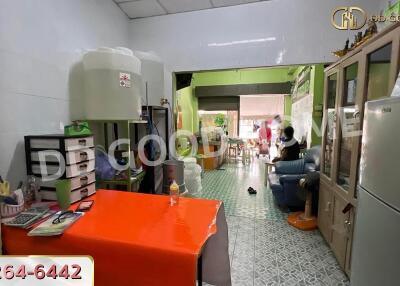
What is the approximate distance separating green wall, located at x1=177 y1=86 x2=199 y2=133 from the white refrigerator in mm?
4747

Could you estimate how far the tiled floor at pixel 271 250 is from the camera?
1795 mm

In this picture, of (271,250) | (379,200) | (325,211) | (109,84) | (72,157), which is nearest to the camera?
(379,200)

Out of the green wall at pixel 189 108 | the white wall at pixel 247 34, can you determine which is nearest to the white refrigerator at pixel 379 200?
the white wall at pixel 247 34

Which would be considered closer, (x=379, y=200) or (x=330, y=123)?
(x=379, y=200)

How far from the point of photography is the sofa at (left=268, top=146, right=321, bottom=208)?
2.92 meters

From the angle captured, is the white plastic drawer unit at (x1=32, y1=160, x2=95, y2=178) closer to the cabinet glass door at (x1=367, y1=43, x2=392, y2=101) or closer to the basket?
the basket

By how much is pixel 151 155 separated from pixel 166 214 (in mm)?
1691

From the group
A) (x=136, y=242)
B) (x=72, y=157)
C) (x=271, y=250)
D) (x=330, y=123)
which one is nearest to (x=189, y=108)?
(x=330, y=123)

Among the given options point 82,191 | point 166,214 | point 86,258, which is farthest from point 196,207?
point 82,191

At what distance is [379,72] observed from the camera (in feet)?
5.11

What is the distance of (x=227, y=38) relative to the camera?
2945 millimetres

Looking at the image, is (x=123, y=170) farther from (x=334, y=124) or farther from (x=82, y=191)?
(x=334, y=124)

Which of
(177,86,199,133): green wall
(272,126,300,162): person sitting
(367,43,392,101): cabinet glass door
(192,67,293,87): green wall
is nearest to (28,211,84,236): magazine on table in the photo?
(367,43,392,101): cabinet glass door

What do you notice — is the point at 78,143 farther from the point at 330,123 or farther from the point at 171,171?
the point at 330,123
